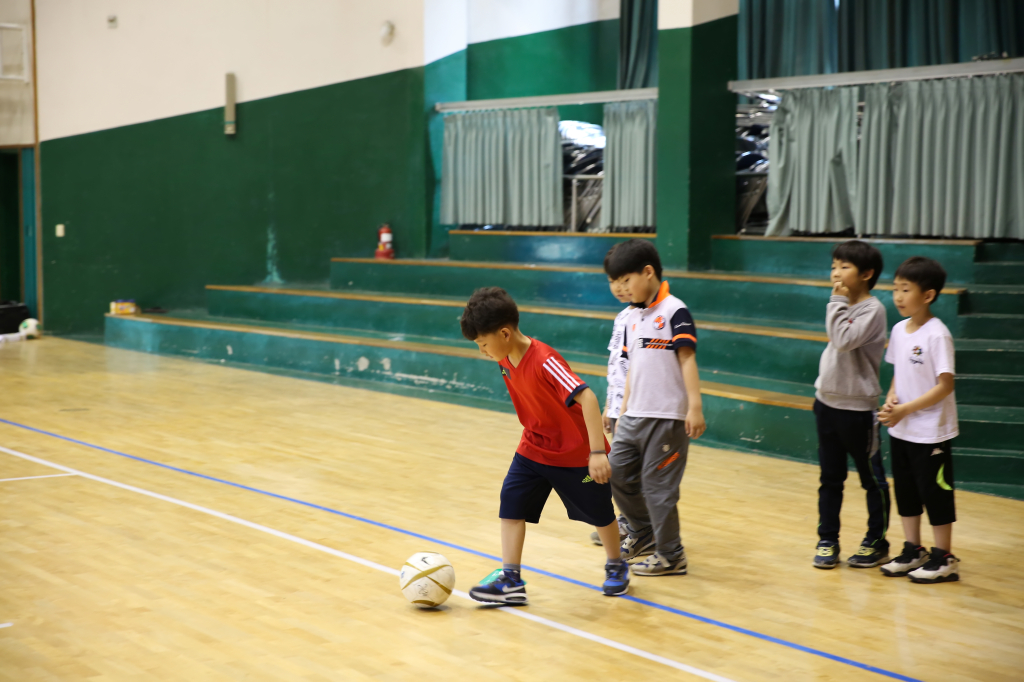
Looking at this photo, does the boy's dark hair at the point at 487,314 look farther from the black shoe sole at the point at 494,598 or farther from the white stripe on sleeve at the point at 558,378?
the black shoe sole at the point at 494,598

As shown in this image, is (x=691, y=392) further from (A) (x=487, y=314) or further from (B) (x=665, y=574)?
(A) (x=487, y=314)

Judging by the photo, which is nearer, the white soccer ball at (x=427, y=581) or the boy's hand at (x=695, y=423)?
the white soccer ball at (x=427, y=581)

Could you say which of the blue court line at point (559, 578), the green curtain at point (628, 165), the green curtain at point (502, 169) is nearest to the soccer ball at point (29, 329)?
the green curtain at point (502, 169)

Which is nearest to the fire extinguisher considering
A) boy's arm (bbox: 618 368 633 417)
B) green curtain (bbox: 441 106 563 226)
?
green curtain (bbox: 441 106 563 226)

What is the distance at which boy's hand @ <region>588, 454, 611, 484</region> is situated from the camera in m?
2.86

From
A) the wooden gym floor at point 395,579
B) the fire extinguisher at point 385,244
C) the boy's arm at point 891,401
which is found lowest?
the wooden gym floor at point 395,579

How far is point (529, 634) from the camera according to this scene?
2863 mm

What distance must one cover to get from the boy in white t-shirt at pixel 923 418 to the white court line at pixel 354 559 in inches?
43.5

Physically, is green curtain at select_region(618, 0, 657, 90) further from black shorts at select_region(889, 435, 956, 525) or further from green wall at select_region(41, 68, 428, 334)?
black shorts at select_region(889, 435, 956, 525)

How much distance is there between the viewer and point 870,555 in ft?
11.4

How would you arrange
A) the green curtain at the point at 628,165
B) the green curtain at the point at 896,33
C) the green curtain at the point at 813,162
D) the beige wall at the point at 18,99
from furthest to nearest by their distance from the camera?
the beige wall at the point at 18,99 < the green curtain at the point at 896,33 < the green curtain at the point at 628,165 < the green curtain at the point at 813,162

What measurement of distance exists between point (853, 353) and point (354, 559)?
1.83 metres

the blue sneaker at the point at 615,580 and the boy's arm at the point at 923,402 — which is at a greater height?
the boy's arm at the point at 923,402

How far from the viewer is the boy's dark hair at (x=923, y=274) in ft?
10.7
